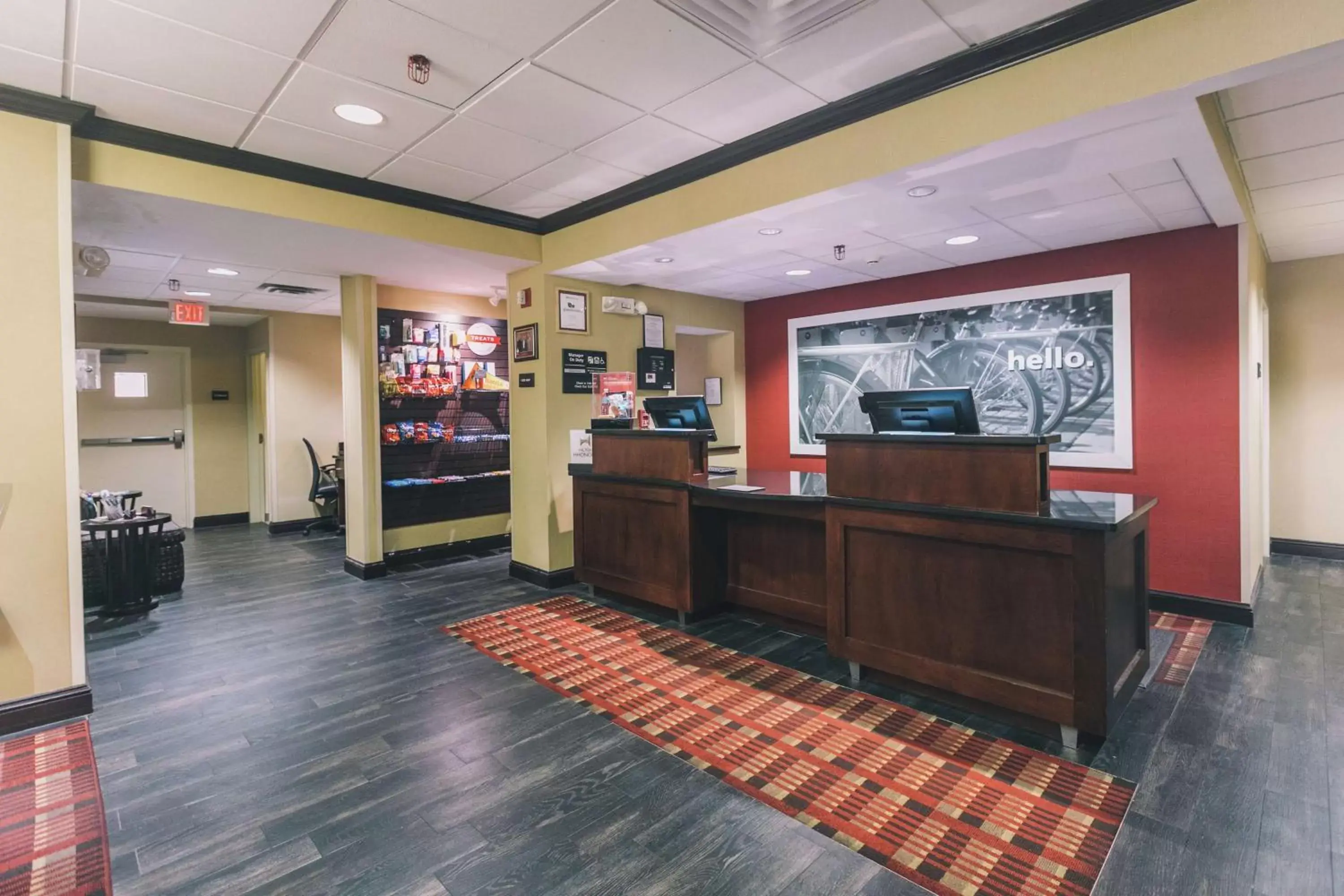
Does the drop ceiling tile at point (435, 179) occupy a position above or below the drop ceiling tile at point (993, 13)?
above

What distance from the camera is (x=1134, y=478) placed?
4.70m

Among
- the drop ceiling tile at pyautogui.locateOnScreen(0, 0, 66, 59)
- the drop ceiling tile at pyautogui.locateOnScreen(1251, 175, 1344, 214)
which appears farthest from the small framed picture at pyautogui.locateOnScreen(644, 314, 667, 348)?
the drop ceiling tile at pyautogui.locateOnScreen(1251, 175, 1344, 214)

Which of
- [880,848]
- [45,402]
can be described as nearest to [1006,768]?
[880,848]

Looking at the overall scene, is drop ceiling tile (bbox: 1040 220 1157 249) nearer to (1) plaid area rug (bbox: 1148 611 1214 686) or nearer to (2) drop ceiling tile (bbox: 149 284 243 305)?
(1) plaid area rug (bbox: 1148 611 1214 686)

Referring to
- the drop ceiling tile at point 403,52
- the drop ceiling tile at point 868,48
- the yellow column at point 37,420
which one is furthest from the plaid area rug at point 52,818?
the drop ceiling tile at point 868,48

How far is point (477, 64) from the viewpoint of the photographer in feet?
9.52

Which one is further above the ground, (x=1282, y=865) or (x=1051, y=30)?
(x=1051, y=30)

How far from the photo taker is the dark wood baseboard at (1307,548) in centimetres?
582

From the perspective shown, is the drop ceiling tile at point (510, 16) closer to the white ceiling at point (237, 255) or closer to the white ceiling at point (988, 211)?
the white ceiling at point (988, 211)

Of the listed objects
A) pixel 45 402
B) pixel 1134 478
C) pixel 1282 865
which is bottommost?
pixel 1282 865

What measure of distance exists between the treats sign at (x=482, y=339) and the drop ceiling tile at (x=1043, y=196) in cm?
501

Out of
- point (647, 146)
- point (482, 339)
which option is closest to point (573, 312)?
point (647, 146)

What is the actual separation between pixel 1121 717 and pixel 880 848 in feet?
5.40

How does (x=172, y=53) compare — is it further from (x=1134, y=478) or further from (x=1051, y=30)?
(x=1134, y=478)
